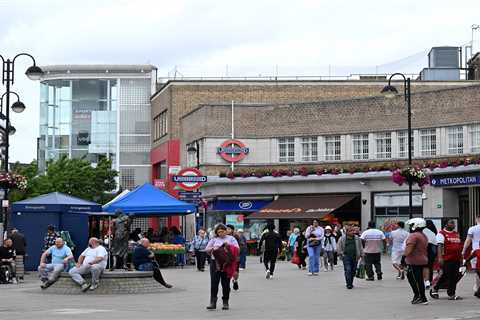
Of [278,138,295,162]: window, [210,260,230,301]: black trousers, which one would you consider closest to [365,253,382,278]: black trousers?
[210,260,230,301]: black trousers

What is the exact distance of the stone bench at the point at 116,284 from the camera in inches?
885

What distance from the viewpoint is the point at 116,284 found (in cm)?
2248

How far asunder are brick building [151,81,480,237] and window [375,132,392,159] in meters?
0.05

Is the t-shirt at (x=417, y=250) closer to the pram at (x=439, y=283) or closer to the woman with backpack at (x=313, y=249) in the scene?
the pram at (x=439, y=283)

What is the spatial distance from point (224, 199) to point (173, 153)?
10.1 metres

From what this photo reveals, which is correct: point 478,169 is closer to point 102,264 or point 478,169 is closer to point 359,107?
point 359,107

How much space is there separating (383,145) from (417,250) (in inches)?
1340

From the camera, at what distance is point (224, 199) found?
57.1m

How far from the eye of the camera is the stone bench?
22.5 m

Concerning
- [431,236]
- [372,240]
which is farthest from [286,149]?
[431,236]

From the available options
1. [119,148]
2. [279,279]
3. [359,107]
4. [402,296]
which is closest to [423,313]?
[402,296]

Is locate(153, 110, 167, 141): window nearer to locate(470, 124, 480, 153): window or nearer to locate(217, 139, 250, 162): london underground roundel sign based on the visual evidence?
locate(217, 139, 250, 162): london underground roundel sign

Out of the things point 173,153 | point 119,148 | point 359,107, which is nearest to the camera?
point 359,107

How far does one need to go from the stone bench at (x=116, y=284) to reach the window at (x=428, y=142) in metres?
29.2
